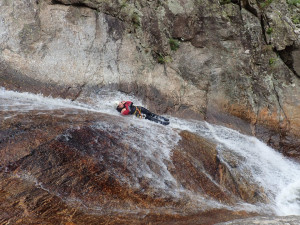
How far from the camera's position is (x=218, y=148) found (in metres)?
7.80

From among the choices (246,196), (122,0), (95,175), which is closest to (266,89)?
(246,196)

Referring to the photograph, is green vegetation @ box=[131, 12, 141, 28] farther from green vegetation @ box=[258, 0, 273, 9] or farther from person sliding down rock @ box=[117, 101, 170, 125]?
green vegetation @ box=[258, 0, 273, 9]

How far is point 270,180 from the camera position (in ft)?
25.8

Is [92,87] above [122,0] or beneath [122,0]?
beneath

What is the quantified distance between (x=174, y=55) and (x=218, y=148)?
570 cm

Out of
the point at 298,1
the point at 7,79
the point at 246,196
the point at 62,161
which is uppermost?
the point at 298,1

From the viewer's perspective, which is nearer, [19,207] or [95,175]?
[19,207]

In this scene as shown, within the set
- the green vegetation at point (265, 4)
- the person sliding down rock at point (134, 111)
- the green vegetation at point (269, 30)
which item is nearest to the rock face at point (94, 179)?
the person sliding down rock at point (134, 111)

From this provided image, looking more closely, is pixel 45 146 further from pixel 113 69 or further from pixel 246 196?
pixel 113 69

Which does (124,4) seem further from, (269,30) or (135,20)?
(269,30)

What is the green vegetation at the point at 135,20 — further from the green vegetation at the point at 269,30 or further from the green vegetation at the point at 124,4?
the green vegetation at the point at 269,30

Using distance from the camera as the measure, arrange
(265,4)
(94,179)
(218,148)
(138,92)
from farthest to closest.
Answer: (265,4)
(138,92)
(218,148)
(94,179)

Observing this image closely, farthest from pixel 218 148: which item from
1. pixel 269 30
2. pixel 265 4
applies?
pixel 265 4

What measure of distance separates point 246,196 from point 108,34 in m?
8.12
